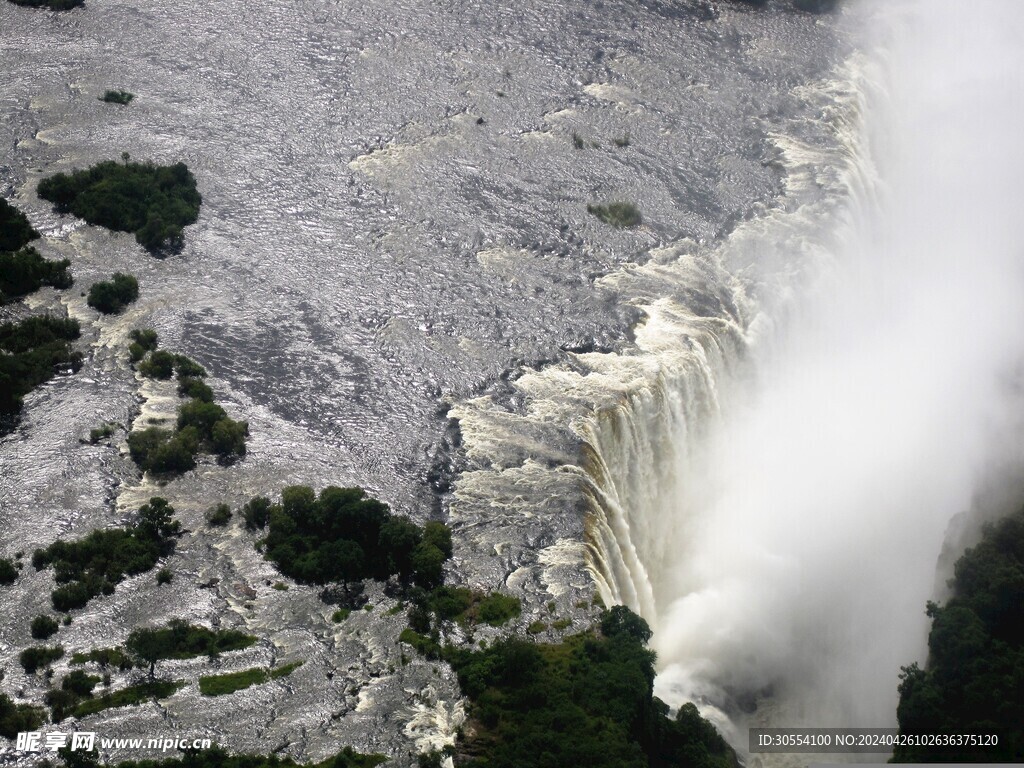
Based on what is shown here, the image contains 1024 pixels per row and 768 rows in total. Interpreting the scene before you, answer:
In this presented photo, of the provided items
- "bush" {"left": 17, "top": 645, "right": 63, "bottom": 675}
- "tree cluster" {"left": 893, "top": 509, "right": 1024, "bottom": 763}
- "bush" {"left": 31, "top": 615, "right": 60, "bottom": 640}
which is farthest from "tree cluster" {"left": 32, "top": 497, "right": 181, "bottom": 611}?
"tree cluster" {"left": 893, "top": 509, "right": 1024, "bottom": 763}

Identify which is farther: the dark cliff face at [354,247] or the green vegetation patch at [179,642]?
the dark cliff face at [354,247]

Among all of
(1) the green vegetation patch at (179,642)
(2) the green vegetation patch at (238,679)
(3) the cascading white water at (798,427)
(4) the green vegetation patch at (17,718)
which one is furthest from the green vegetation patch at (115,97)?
(4) the green vegetation patch at (17,718)

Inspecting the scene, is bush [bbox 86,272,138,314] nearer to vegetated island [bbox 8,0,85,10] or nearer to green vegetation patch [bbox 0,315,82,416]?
green vegetation patch [bbox 0,315,82,416]

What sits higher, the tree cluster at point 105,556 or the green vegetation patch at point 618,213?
the green vegetation patch at point 618,213

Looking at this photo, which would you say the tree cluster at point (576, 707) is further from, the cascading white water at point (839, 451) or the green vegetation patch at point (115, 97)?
the green vegetation patch at point (115, 97)

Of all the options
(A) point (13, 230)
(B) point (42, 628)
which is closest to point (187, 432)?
(B) point (42, 628)

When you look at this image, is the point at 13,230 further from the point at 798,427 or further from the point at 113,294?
the point at 798,427

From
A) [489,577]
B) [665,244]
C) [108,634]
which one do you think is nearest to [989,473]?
[665,244]

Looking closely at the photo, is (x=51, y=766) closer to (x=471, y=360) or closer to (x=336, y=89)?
(x=471, y=360)
